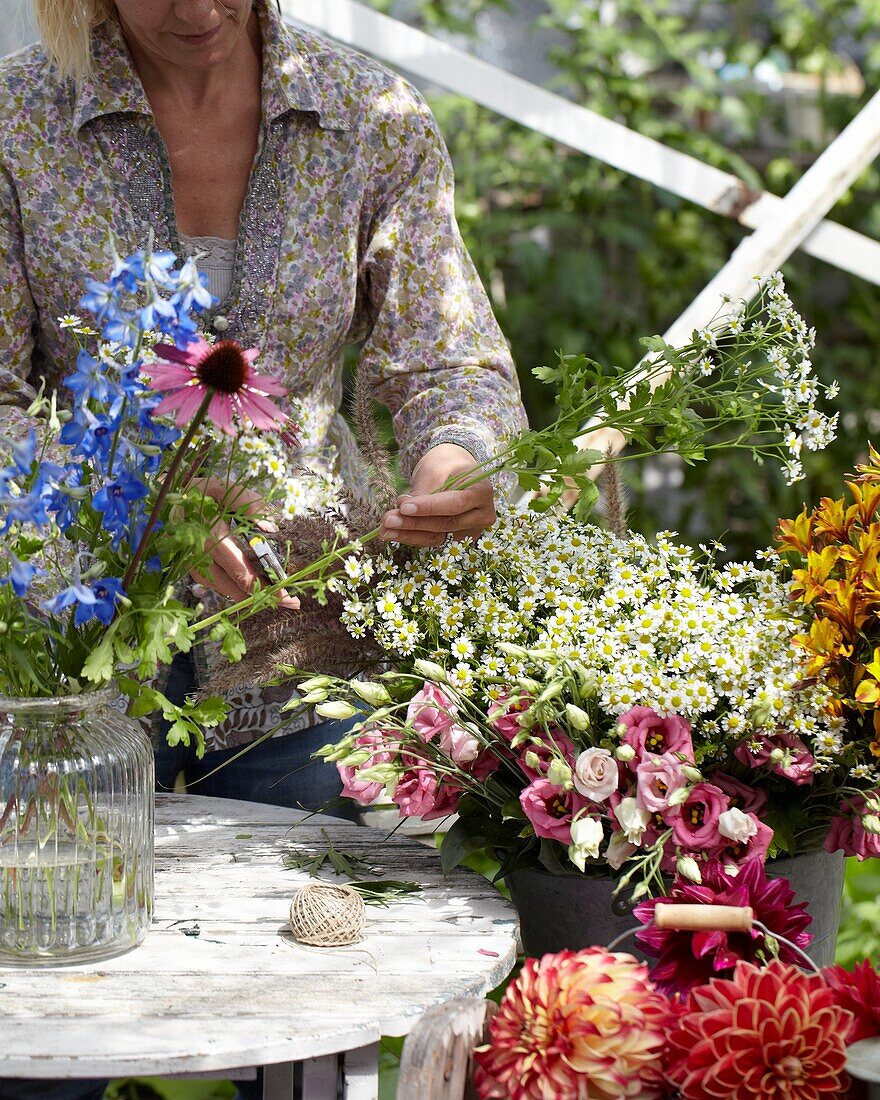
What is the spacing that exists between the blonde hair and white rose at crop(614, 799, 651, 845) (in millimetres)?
1023

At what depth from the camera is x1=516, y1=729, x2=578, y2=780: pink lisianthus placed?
116 cm

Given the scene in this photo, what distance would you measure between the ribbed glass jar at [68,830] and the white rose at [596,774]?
37 centimetres

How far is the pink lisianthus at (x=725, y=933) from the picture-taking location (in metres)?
1.02

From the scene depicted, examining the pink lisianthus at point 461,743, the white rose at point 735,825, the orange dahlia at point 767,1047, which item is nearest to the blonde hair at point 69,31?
the pink lisianthus at point 461,743

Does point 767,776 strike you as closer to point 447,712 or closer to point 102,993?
point 447,712

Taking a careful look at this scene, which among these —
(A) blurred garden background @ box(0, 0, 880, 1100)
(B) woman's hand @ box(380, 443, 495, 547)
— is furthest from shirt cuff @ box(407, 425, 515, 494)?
(A) blurred garden background @ box(0, 0, 880, 1100)

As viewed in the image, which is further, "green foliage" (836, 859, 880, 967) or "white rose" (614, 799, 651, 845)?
"green foliage" (836, 859, 880, 967)

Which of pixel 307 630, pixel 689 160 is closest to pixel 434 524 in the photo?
pixel 307 630

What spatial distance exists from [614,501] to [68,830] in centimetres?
63

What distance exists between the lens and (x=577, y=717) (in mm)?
1135

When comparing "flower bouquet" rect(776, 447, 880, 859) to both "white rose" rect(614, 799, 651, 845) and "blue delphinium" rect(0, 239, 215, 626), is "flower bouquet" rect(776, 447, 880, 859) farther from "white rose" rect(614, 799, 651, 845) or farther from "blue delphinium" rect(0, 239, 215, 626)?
"blue delphinium" rect(0, 239, 215, 626)

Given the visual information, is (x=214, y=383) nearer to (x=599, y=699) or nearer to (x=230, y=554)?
(x=230, y=554)

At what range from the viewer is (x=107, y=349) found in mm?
1037

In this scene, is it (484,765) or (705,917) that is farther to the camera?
(484,765)
